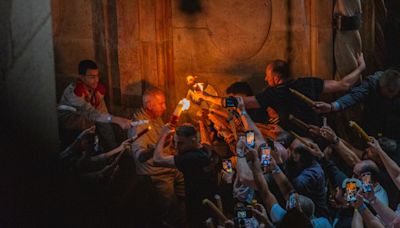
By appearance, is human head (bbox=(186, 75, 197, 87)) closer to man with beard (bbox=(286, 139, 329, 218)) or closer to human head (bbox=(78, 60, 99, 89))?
human head (bbox=(78, 60, 99, 89))

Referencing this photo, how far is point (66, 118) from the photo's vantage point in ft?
29.1

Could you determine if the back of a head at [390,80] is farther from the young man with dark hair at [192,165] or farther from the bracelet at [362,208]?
the young man with dark hair at [192,165]

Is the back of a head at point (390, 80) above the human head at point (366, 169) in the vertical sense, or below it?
above

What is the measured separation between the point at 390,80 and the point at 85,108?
348 centimetres

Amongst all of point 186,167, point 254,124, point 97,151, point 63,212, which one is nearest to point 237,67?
point 254,124

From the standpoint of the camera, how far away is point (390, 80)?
8883mm

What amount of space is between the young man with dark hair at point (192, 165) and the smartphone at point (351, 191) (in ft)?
5.30

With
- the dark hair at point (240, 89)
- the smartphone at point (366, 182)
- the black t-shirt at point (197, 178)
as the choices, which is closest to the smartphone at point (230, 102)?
the dark hair at point (240, 89)

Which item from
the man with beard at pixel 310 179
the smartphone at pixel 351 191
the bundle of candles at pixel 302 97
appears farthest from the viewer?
the bundle of candles at pixel 302 97

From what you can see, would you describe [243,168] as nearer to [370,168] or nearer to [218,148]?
[218,148]

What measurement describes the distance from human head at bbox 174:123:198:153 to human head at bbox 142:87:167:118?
0.37 m

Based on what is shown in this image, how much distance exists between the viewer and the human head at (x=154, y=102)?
29.1 ft

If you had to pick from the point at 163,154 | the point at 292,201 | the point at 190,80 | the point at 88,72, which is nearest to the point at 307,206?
the point at 292,201

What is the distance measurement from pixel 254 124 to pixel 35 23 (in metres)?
2.69
